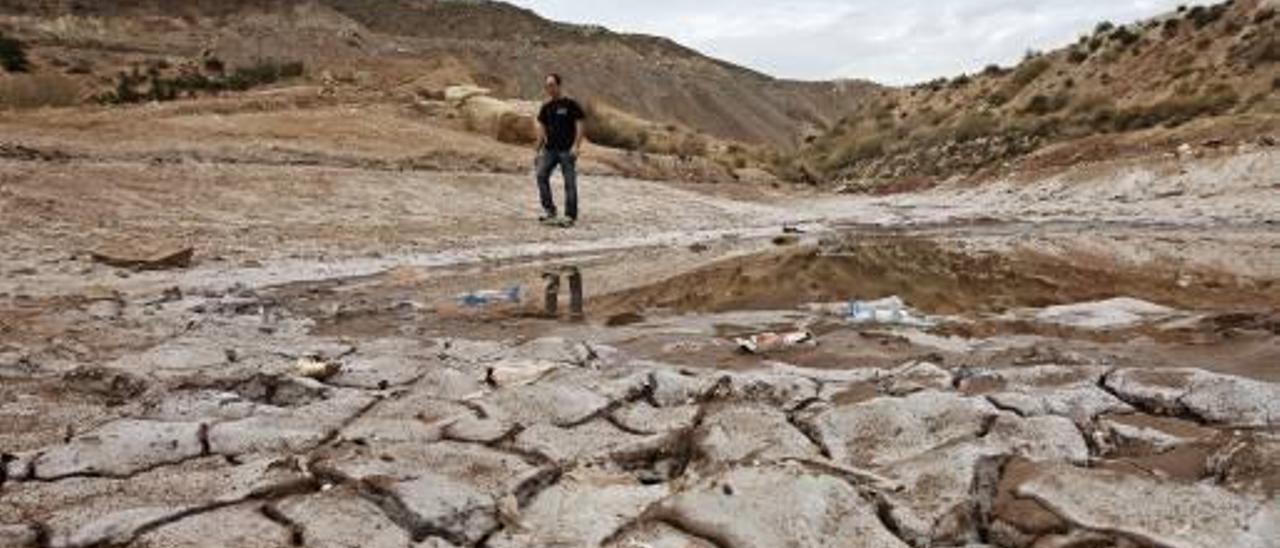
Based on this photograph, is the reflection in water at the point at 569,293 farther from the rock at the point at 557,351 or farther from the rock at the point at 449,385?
the rock at the point at 449,385

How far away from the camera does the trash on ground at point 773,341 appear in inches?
Result: 222

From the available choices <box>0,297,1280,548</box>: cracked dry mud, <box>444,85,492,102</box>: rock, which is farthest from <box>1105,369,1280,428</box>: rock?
<box>444,85,492,102</box>: rock

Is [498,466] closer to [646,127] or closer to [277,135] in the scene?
[277,135]

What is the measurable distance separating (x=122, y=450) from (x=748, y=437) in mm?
1891

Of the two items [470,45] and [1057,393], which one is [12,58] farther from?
[470,45]

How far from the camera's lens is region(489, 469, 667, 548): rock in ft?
11.1

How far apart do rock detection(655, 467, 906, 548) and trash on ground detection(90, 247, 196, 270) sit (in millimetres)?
6328

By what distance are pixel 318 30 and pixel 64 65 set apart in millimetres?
26909

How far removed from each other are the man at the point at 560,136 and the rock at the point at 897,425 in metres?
8.67

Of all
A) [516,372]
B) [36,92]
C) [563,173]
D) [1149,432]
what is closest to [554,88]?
[563,173]

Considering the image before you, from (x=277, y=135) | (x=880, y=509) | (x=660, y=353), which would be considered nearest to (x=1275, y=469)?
(x=880, y=509)

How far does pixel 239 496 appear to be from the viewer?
350cm

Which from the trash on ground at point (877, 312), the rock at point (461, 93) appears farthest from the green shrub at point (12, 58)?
the trash on ground at point (877, 312)

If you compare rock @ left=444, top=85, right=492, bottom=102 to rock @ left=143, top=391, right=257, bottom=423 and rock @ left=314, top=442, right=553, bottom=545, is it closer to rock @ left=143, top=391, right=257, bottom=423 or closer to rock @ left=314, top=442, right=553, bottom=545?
rock @ left=143, top=391, right=257, bottom=423
